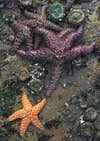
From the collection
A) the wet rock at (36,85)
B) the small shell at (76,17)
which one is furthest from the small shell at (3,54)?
the small shell at (76,17)

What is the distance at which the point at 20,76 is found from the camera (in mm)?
8352

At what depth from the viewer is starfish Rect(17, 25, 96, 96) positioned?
8281mm

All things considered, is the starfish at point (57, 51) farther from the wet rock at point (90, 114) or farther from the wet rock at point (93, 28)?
the wet rock at point (90, 114)

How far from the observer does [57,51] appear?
8297 millimetres

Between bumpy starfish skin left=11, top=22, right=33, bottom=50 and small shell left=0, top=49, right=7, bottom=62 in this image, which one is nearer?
bumpy starfish skin left=11, top=22, right=33, bottom=50

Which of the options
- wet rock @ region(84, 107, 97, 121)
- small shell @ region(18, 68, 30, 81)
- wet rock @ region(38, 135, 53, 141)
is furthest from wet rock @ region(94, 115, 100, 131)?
small shell @ region(18, 68, 30, 81)

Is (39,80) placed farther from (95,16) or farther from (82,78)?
(95,16)

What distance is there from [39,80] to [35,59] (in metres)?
0.39

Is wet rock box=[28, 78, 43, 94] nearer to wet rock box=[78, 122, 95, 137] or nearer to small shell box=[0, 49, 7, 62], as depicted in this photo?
small shell box=[0, 49, 7, 62]

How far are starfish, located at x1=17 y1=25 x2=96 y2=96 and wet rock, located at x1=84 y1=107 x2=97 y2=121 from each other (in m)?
0.75

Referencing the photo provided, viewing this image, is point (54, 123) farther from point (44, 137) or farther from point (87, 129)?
point (87, 129)

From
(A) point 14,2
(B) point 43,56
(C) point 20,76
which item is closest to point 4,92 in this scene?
(C) point 20,76

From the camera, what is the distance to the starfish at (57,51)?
8.28 m

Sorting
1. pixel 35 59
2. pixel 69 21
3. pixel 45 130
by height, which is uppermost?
pixel 69 21
